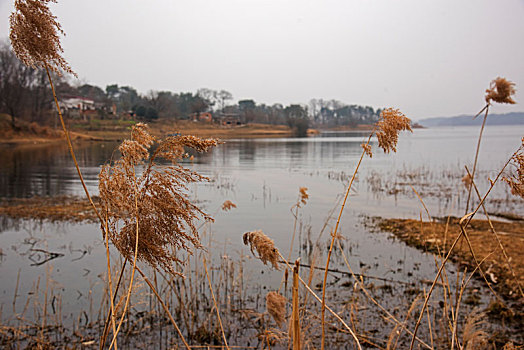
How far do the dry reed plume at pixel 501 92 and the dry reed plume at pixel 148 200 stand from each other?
1.51 meters

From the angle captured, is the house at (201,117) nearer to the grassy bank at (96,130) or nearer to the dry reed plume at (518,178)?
the grassy bank at (96,130)

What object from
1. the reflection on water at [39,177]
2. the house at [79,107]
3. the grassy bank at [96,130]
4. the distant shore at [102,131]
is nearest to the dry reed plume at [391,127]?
the reflection on water at [39,177]

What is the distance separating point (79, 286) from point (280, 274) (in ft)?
14.0

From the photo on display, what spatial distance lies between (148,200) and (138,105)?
318 ft

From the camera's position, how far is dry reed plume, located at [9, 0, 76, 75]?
5.47ft

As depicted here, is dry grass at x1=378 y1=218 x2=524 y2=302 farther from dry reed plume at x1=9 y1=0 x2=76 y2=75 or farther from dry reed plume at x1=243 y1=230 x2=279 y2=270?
dry reed plume at x1=9 y1=0 x2=76 y2=75

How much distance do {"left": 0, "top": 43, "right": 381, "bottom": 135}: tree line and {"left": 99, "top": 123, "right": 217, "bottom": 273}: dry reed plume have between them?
3446mm

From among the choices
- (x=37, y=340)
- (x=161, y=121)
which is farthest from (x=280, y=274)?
(x=161, y=121)

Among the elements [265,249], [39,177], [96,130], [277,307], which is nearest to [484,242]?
[277,307]

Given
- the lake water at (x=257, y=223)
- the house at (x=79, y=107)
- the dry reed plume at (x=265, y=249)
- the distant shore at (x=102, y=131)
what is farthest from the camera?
the house at (x=79, y=107)

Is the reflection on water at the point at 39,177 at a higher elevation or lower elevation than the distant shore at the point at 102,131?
lower

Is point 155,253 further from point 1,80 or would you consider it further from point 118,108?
point 118,108

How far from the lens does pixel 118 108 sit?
104m

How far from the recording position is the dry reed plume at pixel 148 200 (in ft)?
5.59
